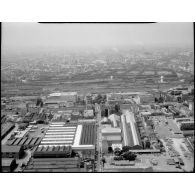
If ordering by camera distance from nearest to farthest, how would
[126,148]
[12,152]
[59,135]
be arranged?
[12,152]
[126,148]
[59,135]

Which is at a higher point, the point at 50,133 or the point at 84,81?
the point at 84,81

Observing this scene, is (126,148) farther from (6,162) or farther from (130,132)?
(6,162)

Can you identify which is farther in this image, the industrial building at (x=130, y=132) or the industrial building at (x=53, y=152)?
the industrial building at (x=130, y=132)

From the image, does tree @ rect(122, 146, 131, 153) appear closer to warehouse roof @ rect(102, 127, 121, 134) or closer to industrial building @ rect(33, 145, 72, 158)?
warehouse roof @ rect(102, 127, 121, 134)

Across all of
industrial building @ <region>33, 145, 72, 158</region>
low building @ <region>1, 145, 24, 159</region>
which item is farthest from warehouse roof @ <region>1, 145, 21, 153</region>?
industrial building @ <region>33, 145, 72, 158</region>

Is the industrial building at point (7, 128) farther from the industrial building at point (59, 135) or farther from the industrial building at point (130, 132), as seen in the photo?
the industrial building at point (130, 132)

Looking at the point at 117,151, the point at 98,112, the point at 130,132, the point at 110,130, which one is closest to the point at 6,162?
the point at 117,151

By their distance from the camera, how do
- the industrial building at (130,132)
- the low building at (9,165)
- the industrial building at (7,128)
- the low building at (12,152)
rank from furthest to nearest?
the industrial building at (7,128) → the industrial building at (130,132) → the low building at (12,152) → the low building at (9,165)

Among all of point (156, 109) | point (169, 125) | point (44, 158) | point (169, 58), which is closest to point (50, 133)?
point (44, 158)

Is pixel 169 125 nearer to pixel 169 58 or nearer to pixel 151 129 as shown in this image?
pixel 151 129

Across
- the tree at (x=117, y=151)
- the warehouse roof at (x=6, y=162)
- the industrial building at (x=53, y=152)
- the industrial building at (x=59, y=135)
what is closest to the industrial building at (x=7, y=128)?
the industrial building at (x=59, y=135)

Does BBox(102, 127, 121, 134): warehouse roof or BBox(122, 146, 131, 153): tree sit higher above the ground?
BBox(102, 127, 121, 134): warehouse roof
